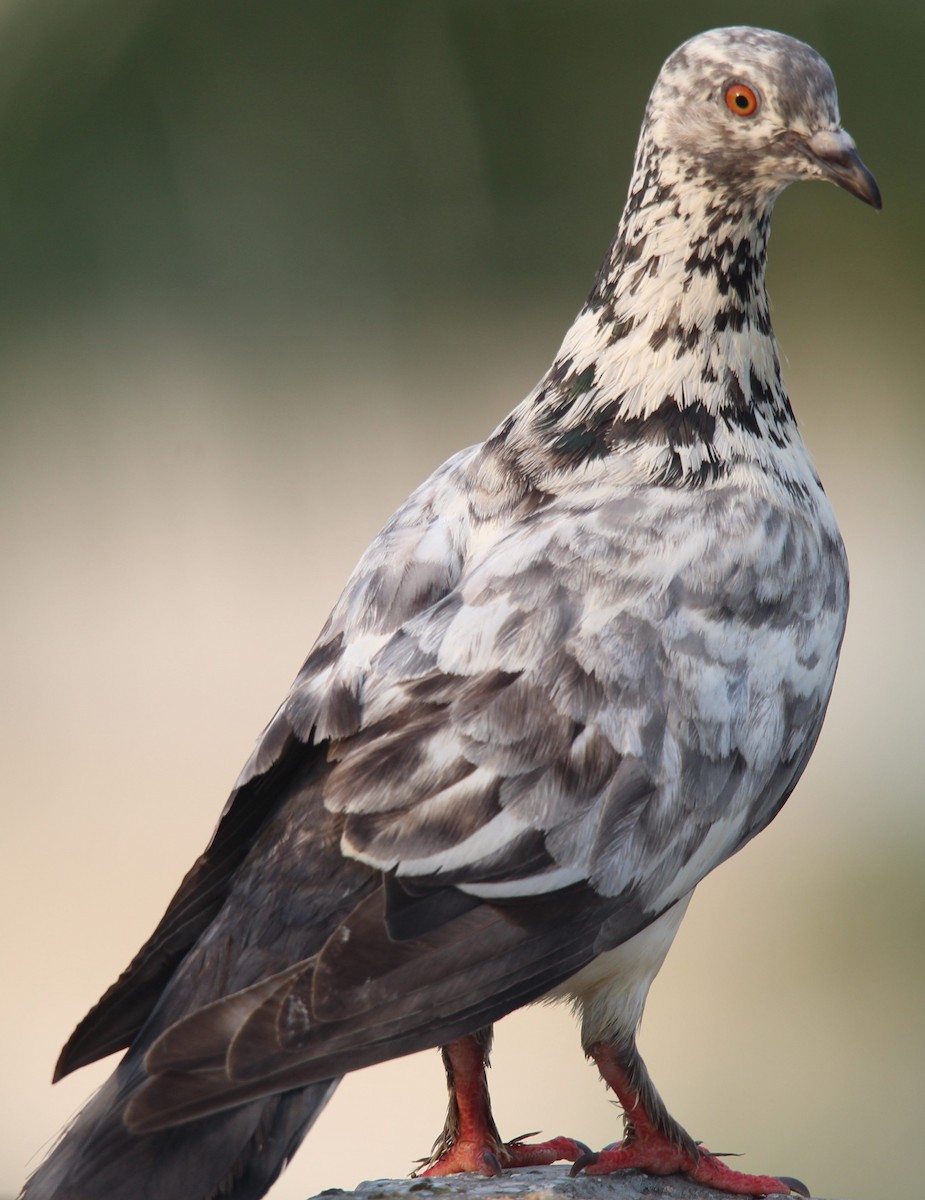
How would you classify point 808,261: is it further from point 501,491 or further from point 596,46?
point 501,491

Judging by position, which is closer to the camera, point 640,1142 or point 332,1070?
point 332,1070

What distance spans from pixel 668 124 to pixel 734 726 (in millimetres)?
1307

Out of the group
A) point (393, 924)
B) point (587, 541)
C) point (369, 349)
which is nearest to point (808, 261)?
point (369, 349)

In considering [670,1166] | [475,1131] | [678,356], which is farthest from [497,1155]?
[678,356]

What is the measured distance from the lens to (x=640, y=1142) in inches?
123

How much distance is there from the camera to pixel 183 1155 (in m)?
2.34

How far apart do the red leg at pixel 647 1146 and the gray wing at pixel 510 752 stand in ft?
1.47

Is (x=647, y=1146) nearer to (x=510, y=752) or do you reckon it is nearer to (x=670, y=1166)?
(x=670, y=1166)

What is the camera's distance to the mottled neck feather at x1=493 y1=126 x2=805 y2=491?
3176 mm

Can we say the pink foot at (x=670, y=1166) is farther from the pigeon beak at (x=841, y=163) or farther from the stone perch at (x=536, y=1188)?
the pigeon beak at (x=841, y=163)

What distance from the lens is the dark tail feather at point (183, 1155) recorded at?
231 cm

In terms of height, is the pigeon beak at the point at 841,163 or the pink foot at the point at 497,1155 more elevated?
the pigeon beak at the point at 841,163

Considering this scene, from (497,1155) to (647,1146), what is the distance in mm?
332

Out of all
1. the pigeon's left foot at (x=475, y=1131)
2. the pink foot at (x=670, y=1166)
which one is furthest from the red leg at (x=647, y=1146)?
the pigeon's left foot at (x=475, y=1131)
